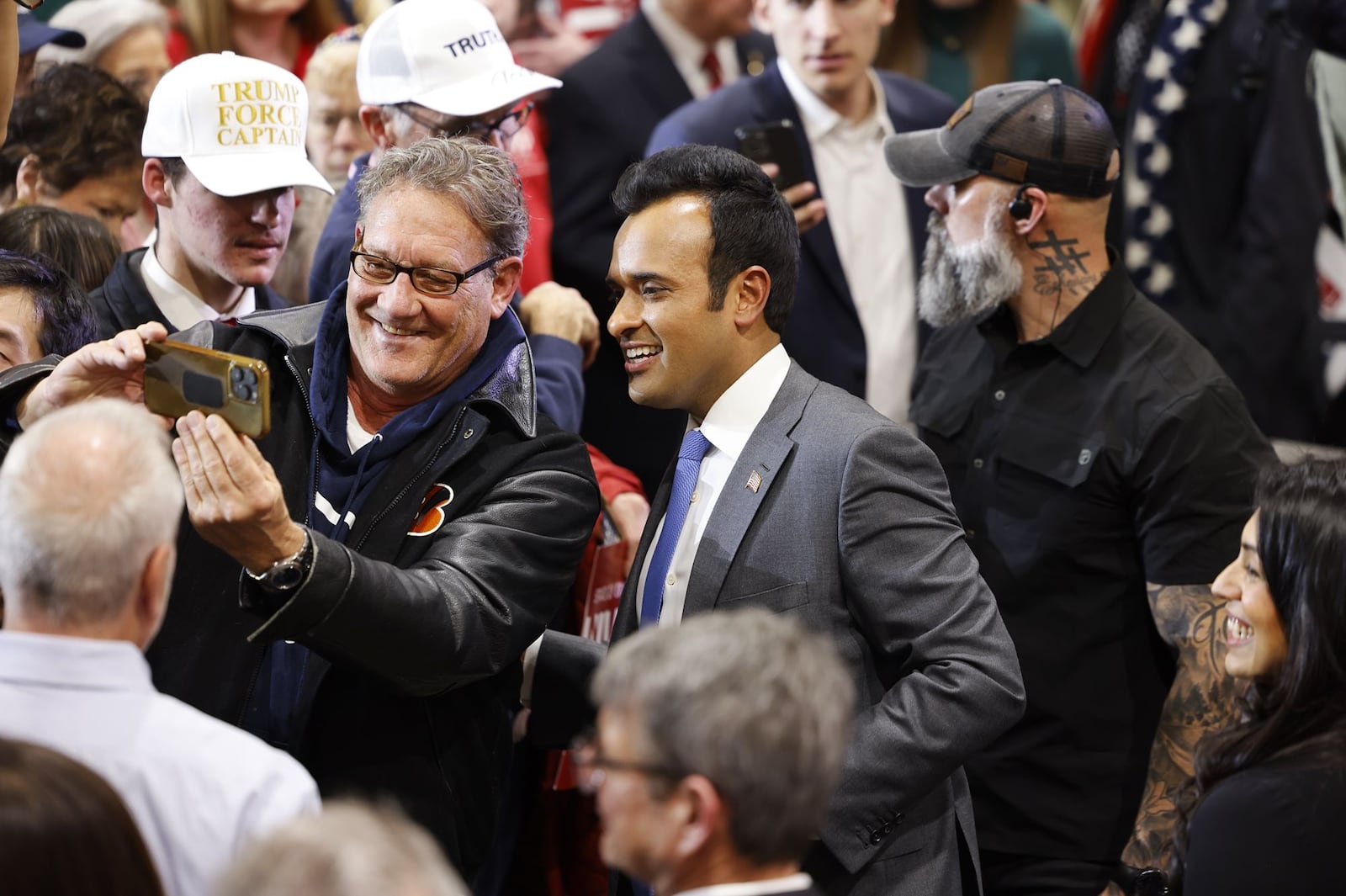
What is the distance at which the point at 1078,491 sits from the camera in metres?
3.88

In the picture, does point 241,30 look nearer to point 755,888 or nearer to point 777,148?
point 777,148

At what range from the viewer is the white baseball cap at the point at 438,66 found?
167 inches

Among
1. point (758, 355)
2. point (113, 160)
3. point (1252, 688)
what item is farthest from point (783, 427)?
point (113, 160)

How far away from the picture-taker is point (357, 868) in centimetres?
176

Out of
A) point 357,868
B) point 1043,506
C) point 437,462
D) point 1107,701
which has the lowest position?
point 1107,701

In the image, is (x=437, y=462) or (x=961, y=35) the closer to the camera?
(x=437, y=462)

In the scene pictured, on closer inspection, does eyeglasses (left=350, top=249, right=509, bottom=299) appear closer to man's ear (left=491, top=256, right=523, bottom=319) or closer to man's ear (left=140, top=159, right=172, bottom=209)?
man's ear (left=491, top=256, right=523, bottom=319)

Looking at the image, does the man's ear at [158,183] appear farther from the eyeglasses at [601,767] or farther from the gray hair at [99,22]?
the eyeglasses at [601,767]

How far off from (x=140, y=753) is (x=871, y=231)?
3447 mm

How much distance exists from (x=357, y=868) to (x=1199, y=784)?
1.80m

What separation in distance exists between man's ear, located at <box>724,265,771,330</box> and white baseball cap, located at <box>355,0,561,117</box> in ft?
3.97

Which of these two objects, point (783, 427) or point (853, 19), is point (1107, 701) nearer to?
point (783, 427)

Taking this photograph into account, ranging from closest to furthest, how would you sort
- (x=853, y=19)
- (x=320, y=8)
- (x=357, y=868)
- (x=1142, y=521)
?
1. (x=357, y=868)
2. (x=1142, y=521)
3. (x=853, y=19)
4. (x=320, y=8)

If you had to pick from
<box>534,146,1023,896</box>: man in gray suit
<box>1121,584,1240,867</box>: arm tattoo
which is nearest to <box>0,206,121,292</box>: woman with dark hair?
<box>534,146,1023,896</box>: man in gray suit
